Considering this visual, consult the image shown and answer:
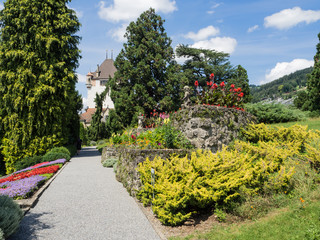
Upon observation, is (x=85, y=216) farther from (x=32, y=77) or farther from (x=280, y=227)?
(x=32, y=77)

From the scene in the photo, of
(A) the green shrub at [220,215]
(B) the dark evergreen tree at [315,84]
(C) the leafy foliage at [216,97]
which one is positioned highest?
(B) the dark evergreen tree at [315,84]

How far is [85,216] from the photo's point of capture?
5781 millimetres

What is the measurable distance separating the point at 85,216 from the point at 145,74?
19.7 meters

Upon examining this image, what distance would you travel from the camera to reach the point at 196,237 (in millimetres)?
4328

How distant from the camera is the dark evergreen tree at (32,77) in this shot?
17.6 m

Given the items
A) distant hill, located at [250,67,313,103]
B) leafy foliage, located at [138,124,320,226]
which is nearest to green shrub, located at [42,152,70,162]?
leafy foliage, located at [138,124,320,226]

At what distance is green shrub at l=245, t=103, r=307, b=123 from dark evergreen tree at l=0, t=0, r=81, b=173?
13509 millimetres

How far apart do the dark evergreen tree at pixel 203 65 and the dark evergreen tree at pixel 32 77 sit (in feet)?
57.2

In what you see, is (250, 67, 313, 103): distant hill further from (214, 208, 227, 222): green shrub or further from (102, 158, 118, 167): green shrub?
(214, 208, 227, 222): green shrub

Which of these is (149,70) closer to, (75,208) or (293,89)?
(75,208)

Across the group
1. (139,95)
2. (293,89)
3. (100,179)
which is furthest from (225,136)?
(293,89)

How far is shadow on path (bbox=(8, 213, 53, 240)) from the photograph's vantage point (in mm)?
4648

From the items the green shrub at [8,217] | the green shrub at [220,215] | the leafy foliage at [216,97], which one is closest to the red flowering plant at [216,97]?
the leafy foliage at [216,97]

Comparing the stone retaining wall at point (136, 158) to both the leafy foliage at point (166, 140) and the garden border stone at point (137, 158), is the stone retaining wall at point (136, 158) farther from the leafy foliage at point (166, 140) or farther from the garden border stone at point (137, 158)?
the leafy foliage at point (166, 140)
